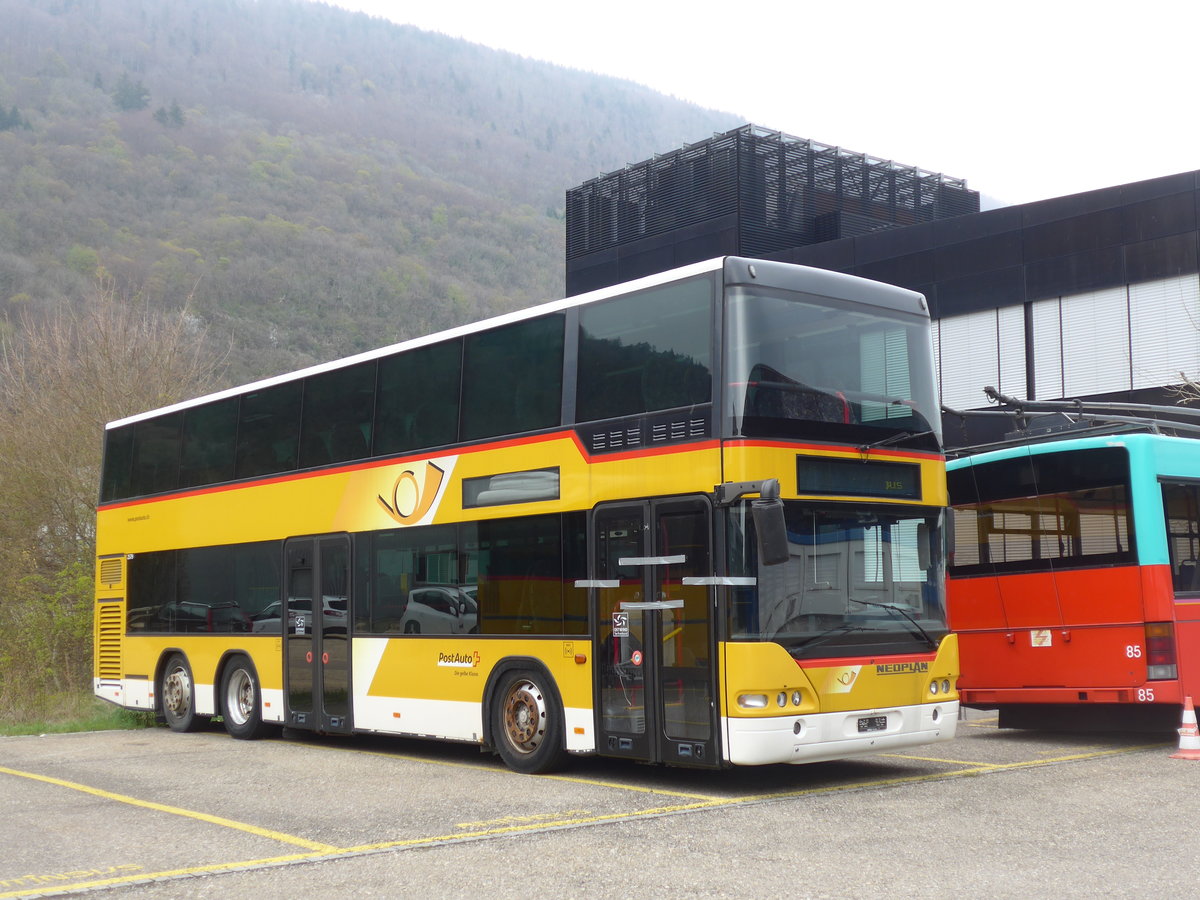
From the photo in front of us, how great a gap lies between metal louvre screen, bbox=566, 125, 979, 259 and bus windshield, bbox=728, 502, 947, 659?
1112 inches

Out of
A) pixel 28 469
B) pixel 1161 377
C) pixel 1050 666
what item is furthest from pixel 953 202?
pixel 1050 666

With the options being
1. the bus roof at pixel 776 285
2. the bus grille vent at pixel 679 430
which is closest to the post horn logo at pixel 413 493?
the bus roof at pixel 776 285

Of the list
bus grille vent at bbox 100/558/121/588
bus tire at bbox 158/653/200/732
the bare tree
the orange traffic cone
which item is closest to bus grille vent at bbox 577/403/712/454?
the orange traffic cone

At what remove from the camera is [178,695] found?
17.1 meters

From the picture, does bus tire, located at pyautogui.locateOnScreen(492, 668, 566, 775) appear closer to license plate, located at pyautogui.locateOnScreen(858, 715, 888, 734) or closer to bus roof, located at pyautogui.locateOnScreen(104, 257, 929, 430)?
license plate, located at pyautogui.locateOnScreen(858, 715, 888, 734)

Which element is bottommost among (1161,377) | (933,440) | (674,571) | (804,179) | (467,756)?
(467,756)

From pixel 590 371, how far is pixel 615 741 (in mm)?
3061

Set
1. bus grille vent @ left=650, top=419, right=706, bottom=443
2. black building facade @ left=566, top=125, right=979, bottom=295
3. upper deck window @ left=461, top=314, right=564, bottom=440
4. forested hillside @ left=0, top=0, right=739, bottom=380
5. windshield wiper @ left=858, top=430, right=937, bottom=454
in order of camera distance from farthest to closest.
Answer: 1. forested hillside @ left=0, top=0, right=739, bottom=380
2. black building facade @ left=566, top=125, right=979, bottom=295
3. upper deck window @ left=461, top=314, right=564, bottom=440
4. windshield wiper @ left=858, top=430, right=937, bottom=454
5. bus grille vent @ left=650, top=419, right=706, bottom=443

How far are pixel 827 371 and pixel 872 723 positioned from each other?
9.07 feet

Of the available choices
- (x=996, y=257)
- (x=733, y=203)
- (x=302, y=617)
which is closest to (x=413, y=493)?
(x=302, y=617)

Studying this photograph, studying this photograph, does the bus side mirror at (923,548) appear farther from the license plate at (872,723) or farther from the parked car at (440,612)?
the parked car at (440,612)

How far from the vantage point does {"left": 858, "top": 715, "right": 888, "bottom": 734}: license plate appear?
10367mm

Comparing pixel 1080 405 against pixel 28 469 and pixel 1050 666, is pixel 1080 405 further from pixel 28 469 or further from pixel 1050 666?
pixel 28 469

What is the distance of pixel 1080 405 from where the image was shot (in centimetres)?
1531
